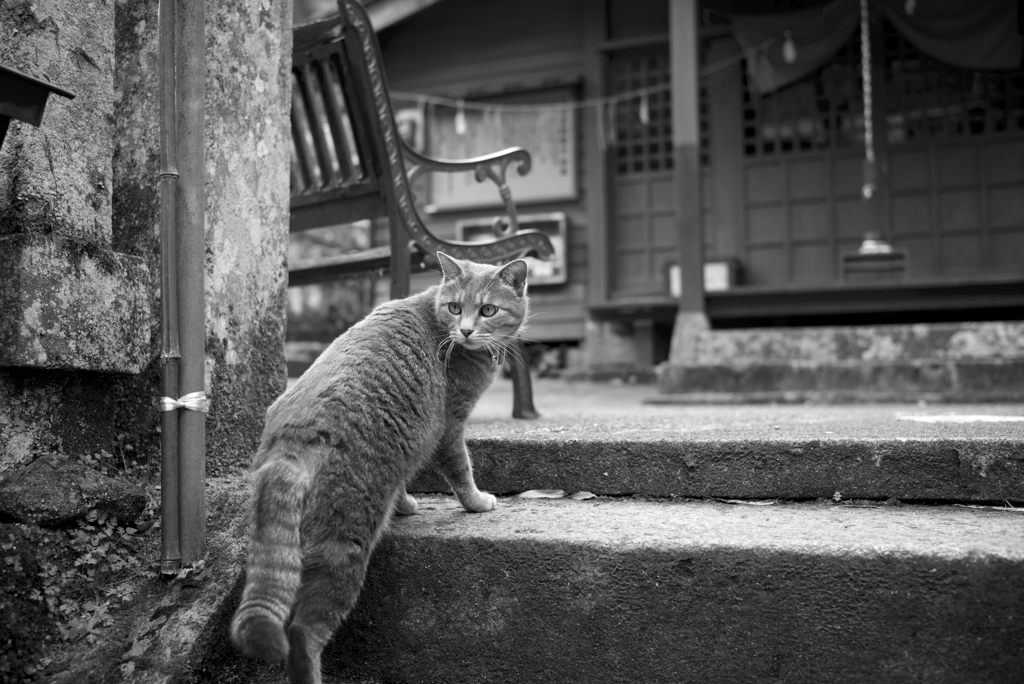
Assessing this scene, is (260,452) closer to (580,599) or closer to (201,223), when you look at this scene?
(201,223)

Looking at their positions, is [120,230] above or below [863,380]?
above

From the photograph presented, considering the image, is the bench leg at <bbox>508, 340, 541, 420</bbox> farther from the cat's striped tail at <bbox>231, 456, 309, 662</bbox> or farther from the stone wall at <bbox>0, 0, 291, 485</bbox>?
the cat's striped tail at <bbox>231, 456, 309, 662</bbox>

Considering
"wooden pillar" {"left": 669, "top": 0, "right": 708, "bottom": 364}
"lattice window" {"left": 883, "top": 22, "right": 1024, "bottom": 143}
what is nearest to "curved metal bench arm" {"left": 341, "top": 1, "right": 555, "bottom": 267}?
"wooden pillar" {"left": 669, "top": 0, "right": 708, "bottom": 364}

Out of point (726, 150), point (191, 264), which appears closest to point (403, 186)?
point (191, 264)

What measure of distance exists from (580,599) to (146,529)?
1.12 m

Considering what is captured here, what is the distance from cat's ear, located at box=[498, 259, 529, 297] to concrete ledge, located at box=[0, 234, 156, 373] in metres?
1.04

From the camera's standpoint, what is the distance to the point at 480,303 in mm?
2547

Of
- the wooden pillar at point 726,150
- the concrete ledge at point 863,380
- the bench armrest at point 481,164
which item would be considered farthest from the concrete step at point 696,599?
the wooden pillar at point 726,150

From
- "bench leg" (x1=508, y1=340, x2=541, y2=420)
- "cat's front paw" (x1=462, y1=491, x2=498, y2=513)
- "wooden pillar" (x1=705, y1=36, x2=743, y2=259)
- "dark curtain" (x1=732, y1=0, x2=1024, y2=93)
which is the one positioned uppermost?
"dark curtain" (x1=732, y1=0, x2=1024, y2=93)

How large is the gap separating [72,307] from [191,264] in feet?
0.94

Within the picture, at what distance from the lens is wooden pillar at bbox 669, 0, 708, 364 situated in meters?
7.26

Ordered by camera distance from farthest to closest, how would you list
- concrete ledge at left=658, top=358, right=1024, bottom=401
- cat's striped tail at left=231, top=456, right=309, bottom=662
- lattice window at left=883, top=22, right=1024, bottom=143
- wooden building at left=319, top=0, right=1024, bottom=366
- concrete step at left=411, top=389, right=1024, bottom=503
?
lattice window at left=883, top=22, right=1024, bottom=143 < wooden building at left=319, top=0, right=1024, bottom=366 < concrete ledge at left=658, top=358, right=1024, bottom=401 < concrete step at left=411, top=389, right=1024, bottom=503 < cat's striped tail at left=231, top=456, right=309, bottom=662

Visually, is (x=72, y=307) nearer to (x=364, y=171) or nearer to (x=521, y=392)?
(x=364, y=171)

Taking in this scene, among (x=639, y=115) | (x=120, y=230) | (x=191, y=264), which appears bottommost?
(x=191, y=264)
